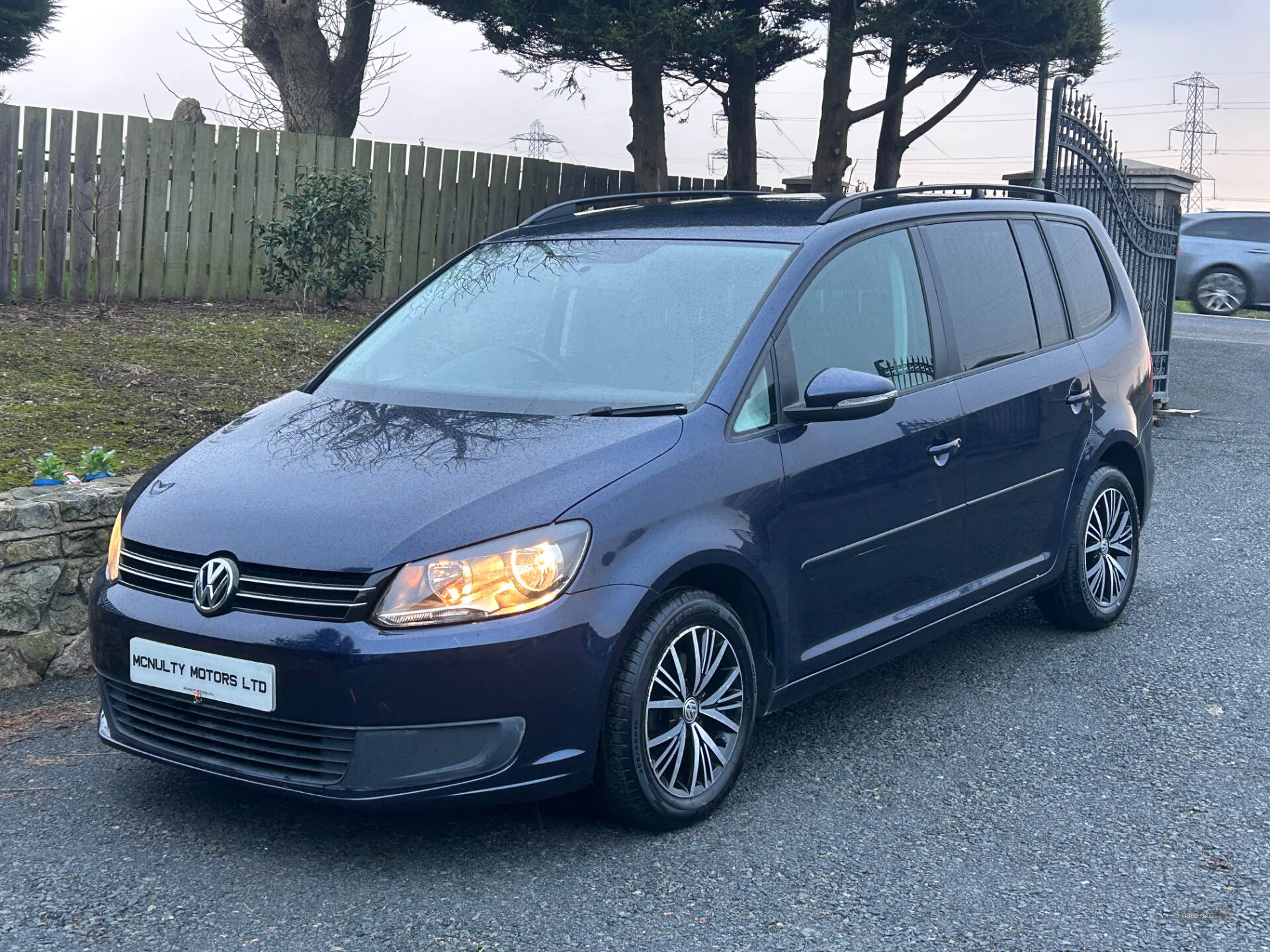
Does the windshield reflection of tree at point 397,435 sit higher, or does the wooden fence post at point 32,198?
the wooden fence post at point 32,198

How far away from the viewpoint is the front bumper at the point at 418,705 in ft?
11.4

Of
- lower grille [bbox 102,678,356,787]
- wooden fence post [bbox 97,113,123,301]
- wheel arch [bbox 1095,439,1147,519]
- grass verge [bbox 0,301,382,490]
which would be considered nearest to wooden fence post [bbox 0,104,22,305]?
grass verge [bbox 0,301,382,490]

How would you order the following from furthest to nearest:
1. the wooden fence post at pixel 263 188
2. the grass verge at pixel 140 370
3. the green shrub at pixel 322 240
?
the wooden fence post at pixel 263 188
the green shrub at pixel 322 240
the grass verge at pixel 140 370

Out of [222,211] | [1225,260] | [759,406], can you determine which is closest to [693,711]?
[759,406]

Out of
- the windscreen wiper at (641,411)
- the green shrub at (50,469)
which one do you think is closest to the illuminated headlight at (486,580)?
the windscreen wiper at (641,411)

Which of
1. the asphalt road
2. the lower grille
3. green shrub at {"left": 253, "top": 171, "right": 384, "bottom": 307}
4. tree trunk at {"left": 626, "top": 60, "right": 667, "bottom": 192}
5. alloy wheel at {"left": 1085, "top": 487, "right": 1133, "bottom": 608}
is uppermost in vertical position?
tree trunk at {"left": 626, "top": 60, "right": 667, "bottom": 192}

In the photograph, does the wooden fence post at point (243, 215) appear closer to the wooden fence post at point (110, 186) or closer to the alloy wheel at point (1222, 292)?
the wooden fence post at point (110, 186)

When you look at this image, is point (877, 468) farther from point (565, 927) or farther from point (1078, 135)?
point (1078, 135)

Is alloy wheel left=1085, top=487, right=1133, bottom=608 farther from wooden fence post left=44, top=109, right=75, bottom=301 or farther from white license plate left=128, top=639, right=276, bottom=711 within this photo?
wooden fence post left=44, top=109, right=75, bottom=301

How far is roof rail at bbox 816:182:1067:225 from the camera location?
195 inches

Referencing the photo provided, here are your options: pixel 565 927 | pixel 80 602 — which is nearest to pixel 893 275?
pixel 565 927

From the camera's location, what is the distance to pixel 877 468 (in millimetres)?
4551

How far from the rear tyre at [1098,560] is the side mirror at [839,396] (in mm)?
1863

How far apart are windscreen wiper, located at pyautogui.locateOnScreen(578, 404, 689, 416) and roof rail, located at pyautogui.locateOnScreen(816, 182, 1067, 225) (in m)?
1.08
